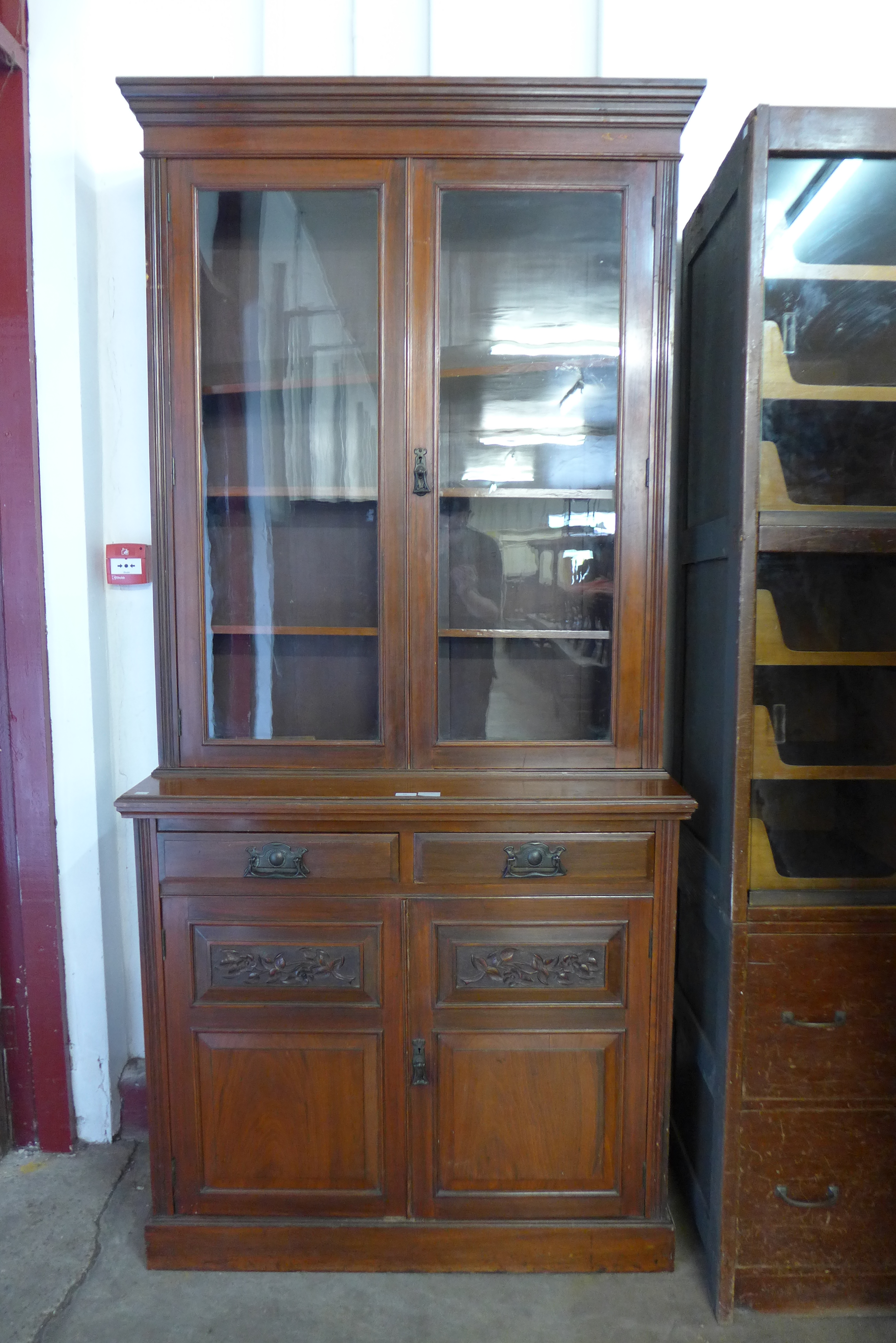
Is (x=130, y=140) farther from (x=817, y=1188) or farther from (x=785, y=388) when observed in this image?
(x=817, y=1188)

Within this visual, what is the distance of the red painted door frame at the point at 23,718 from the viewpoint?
176 centimetres

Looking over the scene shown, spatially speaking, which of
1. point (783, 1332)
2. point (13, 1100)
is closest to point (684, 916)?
point (783, 1332)

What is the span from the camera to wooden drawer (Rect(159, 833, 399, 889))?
1.51m

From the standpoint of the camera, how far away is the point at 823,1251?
1.51m

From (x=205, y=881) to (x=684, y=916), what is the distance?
108 centimetres

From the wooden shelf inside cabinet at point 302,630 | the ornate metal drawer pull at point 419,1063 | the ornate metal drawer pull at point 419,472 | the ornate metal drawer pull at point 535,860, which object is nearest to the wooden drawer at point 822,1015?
the ornate metal drawer pull at point 535,860

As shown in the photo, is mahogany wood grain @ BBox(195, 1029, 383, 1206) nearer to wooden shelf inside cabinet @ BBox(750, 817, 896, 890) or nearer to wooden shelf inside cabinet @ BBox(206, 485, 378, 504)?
wooden shelf inside cabinet @ BBox(750, 817, 896, 890)

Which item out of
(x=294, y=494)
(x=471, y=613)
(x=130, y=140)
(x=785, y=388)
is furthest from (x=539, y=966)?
(x=130, y=140)

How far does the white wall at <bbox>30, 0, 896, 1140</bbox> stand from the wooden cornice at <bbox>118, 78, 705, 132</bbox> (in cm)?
43

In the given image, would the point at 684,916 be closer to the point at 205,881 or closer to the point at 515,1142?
the point at 515,1142

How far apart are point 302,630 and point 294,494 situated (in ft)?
0.97

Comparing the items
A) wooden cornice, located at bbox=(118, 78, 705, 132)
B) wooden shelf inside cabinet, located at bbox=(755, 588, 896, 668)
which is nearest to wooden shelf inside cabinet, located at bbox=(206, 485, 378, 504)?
wooden cornice, located at bbox=(118, 78, 705, 132)

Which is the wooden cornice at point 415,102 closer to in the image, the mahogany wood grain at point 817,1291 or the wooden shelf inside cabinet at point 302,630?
the wooden shelf inside cabinet at point 302,630

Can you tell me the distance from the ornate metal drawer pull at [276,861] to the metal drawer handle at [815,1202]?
3.73 feet
